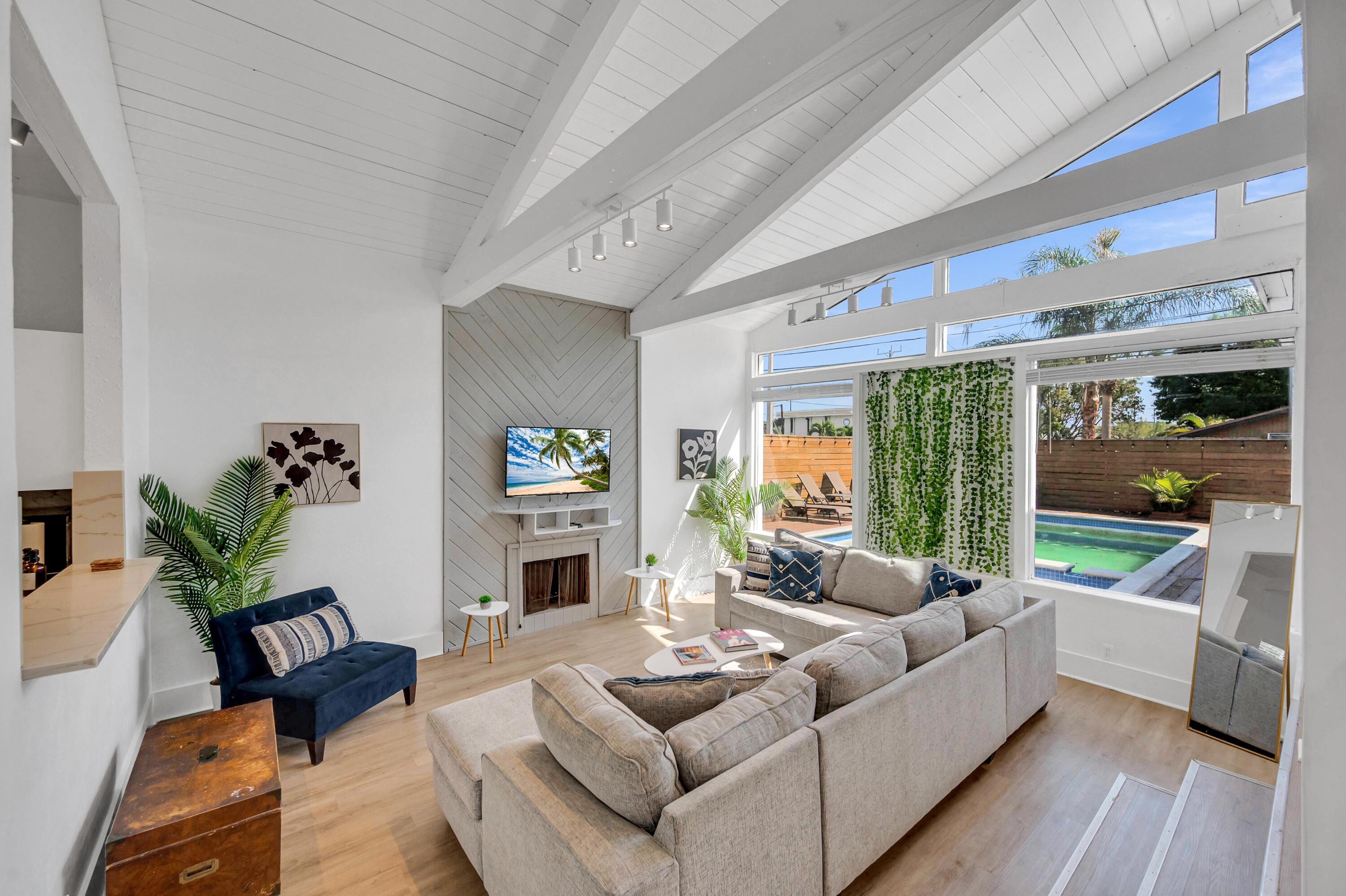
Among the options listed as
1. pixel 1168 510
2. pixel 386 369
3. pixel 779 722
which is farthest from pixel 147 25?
pixel 1168 510

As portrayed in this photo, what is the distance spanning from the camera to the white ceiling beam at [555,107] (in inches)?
101

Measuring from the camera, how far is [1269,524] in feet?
10.2

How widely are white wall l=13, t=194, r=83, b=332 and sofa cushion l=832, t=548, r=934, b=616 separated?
482 cm

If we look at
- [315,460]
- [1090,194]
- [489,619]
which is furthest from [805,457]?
[315,460]

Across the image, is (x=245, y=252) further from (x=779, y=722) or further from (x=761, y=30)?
(x=779, y=722)

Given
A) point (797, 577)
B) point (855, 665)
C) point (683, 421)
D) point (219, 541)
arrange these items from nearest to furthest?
point (855, 665) → point (219, 541) → point (797, 577) → point (683, 421)

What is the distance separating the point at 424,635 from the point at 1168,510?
515cm

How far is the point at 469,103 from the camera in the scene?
301 cm

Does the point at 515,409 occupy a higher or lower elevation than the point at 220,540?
higher

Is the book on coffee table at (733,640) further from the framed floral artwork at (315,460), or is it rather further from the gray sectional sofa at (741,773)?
the framed floral artwork at (315,460)

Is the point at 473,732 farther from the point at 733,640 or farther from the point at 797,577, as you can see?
the point at 797,577

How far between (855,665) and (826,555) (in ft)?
8.46

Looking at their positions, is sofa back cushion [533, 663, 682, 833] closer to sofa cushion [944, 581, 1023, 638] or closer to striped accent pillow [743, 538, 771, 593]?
sofa cushion [944, 581, 1023, 638]

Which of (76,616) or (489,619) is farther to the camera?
(489,619)
